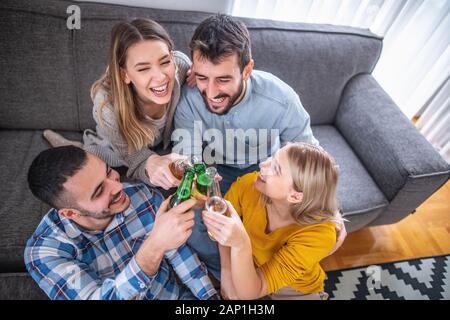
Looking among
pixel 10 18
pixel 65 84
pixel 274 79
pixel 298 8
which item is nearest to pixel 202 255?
pixel 274 79

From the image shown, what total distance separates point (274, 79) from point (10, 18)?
114 cm

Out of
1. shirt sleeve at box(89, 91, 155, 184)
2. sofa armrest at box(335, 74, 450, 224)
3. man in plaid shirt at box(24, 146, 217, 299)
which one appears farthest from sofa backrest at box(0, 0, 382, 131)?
man in plaid shirt at box(24, 146, 217, 299)

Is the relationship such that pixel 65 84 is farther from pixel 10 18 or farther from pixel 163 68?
pixel 163 68

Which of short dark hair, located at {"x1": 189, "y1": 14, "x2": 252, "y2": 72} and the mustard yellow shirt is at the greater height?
short dark hair, located at {"x1": 189, "y1": 14, "x2": 252, "y2": 72}

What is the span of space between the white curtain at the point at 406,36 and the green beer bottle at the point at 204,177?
3.82ft

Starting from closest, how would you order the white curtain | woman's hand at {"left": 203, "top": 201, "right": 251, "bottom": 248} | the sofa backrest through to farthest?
1. woman's hand at {"left": 203, "top": 201, "right": 251, "bottom": 248}
2. the sofa backrest
3. the white curtain

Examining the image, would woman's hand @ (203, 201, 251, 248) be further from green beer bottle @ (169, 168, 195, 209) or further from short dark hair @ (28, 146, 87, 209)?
short dark hair @ (28, 146, 87, 209)

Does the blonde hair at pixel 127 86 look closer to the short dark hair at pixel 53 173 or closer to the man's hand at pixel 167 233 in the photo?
the short dark hair at pixel 53 173

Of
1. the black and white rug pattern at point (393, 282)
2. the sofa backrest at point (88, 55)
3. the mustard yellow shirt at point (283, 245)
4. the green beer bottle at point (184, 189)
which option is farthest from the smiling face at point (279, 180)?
the black and white rug pattern at point (393, 282)

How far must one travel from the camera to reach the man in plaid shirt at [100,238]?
3.29ft

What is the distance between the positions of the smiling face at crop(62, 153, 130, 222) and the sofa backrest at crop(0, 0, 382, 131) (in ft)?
1.98

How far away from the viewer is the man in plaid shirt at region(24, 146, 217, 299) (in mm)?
1004
